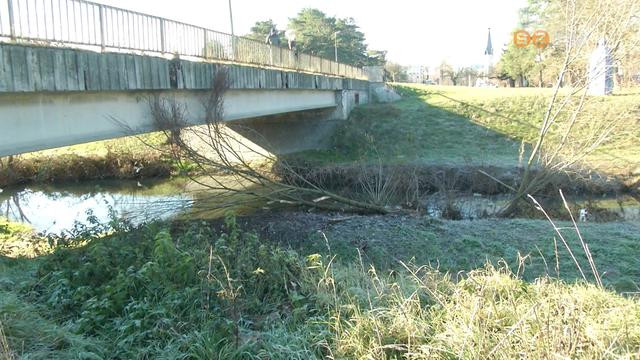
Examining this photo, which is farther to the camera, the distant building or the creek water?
the distant building

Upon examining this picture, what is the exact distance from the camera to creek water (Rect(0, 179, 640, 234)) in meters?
14.5

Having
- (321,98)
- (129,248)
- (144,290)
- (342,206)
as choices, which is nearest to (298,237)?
(342,206)

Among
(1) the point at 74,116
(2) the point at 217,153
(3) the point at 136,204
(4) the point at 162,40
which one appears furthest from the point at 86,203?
(1) the point at 74,116

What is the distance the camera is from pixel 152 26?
40.2 feet

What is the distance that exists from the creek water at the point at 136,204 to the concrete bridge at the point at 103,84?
2676mm

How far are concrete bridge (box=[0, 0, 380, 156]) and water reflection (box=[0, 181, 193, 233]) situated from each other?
2525mm

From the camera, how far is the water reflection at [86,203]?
14109mm

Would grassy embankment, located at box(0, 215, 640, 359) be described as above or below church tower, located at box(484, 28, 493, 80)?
below

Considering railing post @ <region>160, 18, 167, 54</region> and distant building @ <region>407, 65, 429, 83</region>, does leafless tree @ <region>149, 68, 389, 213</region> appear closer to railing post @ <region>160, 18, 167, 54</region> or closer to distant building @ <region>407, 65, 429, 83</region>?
railing post @ <region>160, 18, 167, 54</region>

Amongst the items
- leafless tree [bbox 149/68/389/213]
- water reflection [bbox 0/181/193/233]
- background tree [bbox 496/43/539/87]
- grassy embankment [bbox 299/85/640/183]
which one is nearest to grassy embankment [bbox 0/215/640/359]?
leafless tree [bbox 149/68/389/213]

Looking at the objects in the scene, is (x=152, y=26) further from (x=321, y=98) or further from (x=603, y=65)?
(x=321, y=98)

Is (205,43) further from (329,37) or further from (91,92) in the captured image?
(329,37)

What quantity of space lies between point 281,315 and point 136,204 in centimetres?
1210

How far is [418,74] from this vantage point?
79.0 metres
